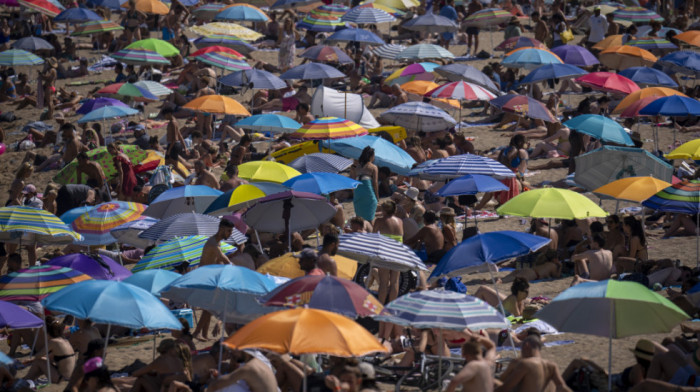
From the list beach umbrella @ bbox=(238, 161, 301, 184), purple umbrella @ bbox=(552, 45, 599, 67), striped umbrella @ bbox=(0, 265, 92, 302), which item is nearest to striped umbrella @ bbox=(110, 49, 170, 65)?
purple umbrella @ bbox=(552, 45, 599, 67)

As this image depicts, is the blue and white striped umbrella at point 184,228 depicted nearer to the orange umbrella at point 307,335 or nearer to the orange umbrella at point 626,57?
the orange umbrella at point 307,335

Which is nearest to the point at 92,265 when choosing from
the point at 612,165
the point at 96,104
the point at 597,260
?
the point at 597,260

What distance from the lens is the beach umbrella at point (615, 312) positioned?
29.6ft

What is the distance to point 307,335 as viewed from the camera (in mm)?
8109

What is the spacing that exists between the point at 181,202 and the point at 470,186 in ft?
12.9

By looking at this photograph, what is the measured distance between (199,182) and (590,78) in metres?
8.48

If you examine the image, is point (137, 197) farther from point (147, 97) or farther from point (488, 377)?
point (488, 377)

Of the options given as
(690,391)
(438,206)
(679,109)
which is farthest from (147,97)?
(690,391)

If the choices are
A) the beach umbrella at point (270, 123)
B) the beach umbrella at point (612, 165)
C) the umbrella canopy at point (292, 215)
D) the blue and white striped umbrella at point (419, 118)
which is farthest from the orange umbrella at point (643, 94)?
the umbrella canopy at point (292, 215)

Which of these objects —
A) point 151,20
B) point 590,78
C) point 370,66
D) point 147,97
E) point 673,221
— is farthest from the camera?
point 151,20

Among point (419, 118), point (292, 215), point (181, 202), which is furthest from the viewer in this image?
point (419, 118)

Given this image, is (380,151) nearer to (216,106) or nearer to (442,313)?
(216,106)

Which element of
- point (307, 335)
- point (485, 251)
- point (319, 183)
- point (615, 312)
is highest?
point (307, 335)

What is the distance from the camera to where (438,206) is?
51.7 ft
